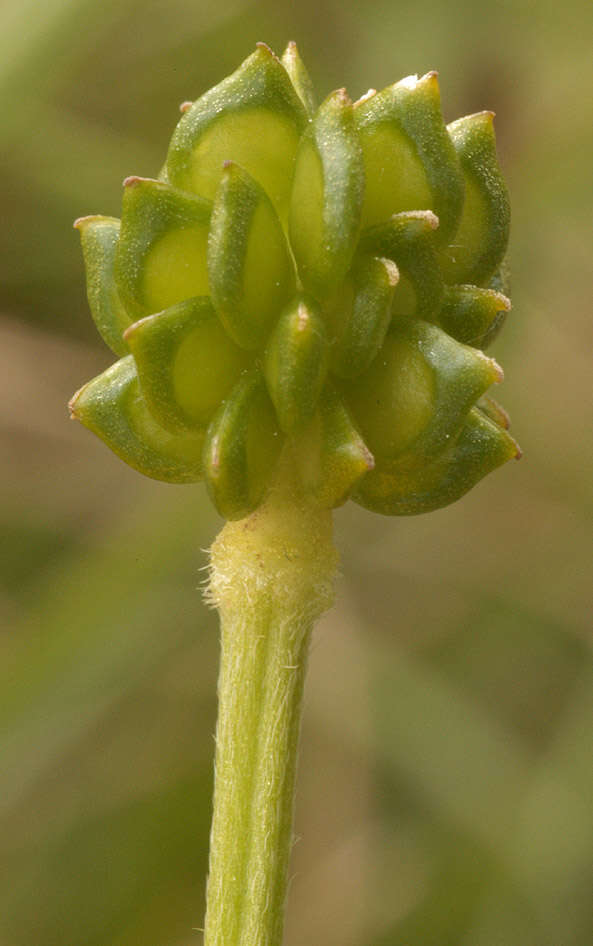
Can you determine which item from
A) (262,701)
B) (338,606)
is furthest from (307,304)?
(338,606)

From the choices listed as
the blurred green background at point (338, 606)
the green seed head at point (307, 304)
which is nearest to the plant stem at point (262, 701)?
the green seed head at point (307, 304)

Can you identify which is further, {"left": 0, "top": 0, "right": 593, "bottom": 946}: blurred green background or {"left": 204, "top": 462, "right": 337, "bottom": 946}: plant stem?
{"left": 0, "top": 0, "right": 593, "bottom": 946}: blurred green background

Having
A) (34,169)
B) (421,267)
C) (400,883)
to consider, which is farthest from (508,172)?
(421,267)

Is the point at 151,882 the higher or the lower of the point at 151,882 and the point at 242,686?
the lower

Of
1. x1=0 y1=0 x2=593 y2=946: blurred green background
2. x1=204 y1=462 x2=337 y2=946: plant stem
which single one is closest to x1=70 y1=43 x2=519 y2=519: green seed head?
x1=204 y1=462 x2=337 y2=946: plant stem

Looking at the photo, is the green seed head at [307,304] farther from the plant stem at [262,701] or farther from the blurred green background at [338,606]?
the blurred green background at [338,606]

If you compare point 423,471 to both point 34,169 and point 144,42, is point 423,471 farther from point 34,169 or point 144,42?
point 144,42

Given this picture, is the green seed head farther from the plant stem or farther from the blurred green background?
the blurred green background
